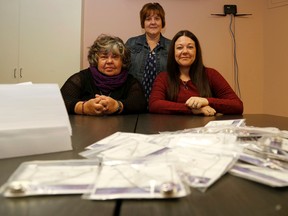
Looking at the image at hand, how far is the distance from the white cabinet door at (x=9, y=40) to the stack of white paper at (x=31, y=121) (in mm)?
2113

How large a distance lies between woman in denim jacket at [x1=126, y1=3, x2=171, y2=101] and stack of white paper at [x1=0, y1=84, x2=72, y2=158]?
56.0 inches

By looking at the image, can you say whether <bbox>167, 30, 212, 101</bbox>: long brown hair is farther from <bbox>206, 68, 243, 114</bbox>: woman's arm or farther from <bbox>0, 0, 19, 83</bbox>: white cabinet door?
<bbox>0, 0, 19, 83</bbox>: white cabinet door

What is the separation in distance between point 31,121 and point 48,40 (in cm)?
213

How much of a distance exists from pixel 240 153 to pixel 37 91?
46 cm

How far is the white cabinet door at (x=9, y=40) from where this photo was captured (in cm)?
249

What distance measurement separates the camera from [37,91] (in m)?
0.65

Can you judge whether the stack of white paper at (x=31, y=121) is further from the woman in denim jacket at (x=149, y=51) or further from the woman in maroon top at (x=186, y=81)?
the woman in denim jacket at (x=149, y=51)

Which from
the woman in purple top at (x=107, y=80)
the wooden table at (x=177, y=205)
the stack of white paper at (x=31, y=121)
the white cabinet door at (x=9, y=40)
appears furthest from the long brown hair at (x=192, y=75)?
the white cabinet door at (x=9, y=40)

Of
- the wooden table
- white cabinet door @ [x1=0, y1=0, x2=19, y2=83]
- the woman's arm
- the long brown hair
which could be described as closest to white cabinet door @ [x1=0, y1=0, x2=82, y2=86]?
white cabinet door @ [x1=0, y1=0, x2=19, y2=83]

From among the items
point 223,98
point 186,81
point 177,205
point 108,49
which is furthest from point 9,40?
point 177,205

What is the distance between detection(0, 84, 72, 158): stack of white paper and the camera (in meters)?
0.54

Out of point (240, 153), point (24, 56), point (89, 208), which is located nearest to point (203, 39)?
point (24, 56)

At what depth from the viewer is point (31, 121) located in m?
0.59

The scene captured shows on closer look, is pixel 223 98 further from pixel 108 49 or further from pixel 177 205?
pixel 177 205
